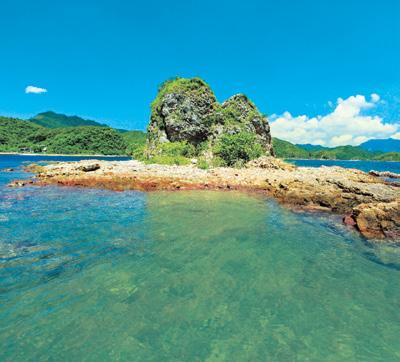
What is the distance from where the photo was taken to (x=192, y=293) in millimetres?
6875

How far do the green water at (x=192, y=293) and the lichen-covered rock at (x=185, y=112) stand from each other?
48287 mm

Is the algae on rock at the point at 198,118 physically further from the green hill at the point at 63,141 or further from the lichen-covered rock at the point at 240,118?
the green hill at the point at 63,141

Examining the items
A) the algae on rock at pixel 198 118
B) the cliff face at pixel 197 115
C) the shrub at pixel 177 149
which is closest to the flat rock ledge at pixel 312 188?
the shrub at pixel 177 149

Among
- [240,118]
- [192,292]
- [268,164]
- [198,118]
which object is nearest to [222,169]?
[268,164]

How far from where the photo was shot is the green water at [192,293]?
5.02 meters


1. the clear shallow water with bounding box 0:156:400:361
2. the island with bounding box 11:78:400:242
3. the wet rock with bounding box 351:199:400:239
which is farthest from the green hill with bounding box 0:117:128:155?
the wet rock with bounding box 351:199:400:239

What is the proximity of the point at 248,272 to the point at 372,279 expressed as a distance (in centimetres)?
364

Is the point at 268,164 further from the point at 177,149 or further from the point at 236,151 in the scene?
the point at 177,149

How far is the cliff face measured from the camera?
59.9 meters

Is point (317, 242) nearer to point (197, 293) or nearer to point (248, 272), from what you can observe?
point (248, 272)

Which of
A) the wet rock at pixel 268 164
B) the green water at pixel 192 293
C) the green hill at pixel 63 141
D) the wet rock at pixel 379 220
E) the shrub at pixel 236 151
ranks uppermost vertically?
the green hill at pixel 63 141

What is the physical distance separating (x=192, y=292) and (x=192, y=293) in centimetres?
5

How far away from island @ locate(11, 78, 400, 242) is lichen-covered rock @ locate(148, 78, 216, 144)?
22 centimetres

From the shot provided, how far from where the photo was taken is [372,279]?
799cm
